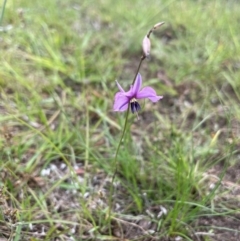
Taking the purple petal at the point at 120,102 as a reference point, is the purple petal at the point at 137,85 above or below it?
above

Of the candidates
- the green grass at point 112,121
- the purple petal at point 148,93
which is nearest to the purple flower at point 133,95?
the purple petal at point 148,93

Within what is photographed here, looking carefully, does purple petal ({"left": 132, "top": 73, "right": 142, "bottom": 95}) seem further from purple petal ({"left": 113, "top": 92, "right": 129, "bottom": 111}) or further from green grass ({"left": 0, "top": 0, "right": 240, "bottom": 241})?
green grass ({"left": 0, "top": 0, "right": 240, "bottom": 241})

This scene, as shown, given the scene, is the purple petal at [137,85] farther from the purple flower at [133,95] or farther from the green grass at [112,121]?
the green grass at [112,121]

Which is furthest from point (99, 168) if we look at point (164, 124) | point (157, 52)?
point (157, 52)

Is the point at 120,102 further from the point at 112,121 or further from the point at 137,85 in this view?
the point at 112,121

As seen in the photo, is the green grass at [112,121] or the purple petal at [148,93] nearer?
the purple petal at [148,93]

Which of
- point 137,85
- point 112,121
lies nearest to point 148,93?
point 137,85

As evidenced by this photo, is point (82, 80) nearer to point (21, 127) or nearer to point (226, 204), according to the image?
point (21, 127)

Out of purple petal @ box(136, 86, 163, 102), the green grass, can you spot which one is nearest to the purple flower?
purple petal @ box(136, 86, 163, 102)
